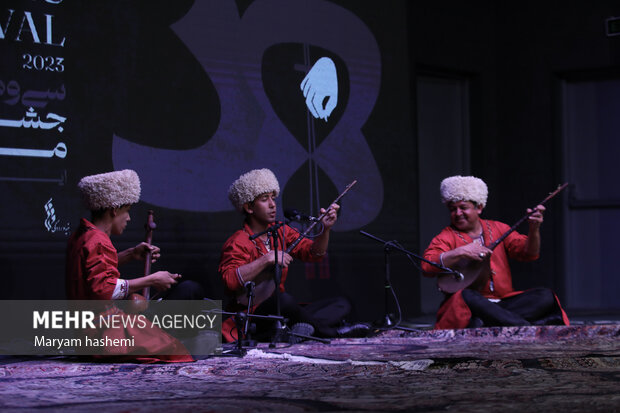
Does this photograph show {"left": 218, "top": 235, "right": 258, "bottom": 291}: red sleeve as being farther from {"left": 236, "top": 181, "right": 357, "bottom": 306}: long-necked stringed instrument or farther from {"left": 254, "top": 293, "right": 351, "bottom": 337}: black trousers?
{"left": 254, "top": 293, "right": 351, "bottom": 337}: black trousers

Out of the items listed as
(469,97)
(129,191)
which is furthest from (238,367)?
(469,97)

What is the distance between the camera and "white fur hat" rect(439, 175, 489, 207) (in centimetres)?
480

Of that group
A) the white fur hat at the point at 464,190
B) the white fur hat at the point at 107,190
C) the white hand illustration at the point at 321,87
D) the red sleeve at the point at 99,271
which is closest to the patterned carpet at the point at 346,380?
the red sleeve at the point at 99,271

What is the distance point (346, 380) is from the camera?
2752 millimetres

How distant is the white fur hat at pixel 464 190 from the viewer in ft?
15.8

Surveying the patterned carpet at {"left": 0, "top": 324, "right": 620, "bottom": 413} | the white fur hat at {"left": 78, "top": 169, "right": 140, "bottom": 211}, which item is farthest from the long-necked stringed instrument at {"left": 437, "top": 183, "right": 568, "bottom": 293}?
the white fur hat at {"left": 78, "top": 169, "right": 140, "bottom": 211}

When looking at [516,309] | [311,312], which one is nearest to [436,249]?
[516,309]

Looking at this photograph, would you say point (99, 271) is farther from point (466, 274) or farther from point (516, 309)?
point (516, 309)

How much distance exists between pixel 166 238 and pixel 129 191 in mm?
1294

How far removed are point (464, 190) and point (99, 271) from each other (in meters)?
2.33

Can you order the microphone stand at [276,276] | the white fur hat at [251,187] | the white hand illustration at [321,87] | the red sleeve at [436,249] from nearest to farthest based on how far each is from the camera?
1. the microphone stand at [276,276]
2. the white fur hat at [251,187]
3. the red sleeve at [436,249]
4. the white hand illustration at [321,87]

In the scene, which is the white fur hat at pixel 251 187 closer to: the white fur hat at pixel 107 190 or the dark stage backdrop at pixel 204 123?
the dark stage backdrop at pixel 204 123

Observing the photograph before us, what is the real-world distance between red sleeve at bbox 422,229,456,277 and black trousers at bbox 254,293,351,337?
0.54 metres

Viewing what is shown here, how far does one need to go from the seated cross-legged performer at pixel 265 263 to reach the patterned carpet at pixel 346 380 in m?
0.40
